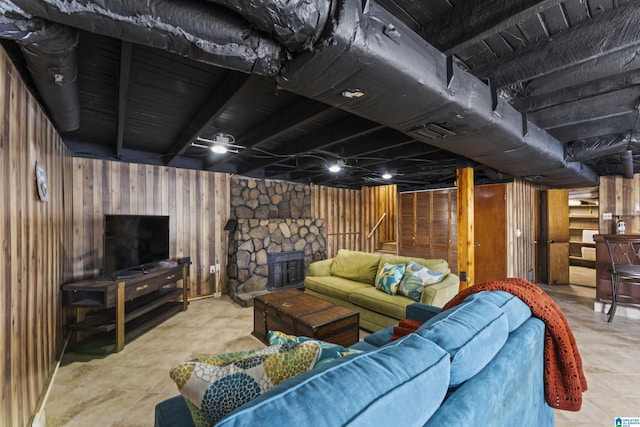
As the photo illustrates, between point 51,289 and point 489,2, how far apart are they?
374cm

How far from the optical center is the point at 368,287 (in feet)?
11.7

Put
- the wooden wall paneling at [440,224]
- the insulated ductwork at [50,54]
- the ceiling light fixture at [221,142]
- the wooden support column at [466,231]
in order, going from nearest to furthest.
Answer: the insulated ductwork at [50,54] < the ceiling light fixture at [221,142] < the wooden support column at [466,231] < the wooden wall paneling at [440,224]

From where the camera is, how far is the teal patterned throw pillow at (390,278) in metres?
3.17

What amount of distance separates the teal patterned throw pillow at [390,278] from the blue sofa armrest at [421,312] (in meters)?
0.89

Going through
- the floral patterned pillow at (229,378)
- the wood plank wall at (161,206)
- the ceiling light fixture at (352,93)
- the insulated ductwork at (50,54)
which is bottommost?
the floral patterned pillow at (229,378)

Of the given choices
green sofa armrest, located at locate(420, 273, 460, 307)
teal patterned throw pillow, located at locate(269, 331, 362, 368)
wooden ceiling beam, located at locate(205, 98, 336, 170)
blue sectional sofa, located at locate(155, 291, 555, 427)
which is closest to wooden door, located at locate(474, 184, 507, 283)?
green sofa armrest, located at locate(420, 273, 460, 307)

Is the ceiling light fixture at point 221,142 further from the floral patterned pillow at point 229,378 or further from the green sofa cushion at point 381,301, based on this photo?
the floral patterned pillow at point 229,378

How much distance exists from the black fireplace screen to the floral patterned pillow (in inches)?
163

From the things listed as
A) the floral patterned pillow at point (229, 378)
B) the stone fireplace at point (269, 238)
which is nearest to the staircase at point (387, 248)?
the stone fireplace at point (269, 238)

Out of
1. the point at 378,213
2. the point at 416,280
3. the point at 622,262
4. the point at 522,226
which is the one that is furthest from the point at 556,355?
the point at 378,213

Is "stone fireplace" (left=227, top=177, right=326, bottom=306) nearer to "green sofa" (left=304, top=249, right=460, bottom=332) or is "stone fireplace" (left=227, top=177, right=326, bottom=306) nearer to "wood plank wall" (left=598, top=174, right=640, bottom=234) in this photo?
"green sofa" (left=304, top=249, right=460, bottom=332)

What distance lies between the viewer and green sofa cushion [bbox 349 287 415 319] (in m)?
2.88

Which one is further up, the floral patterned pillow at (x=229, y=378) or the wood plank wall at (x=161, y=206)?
the wood plank wall at (x=161, y=206)

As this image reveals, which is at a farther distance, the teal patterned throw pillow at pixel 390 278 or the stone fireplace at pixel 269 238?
the stone fireplace at pixel 269 238
